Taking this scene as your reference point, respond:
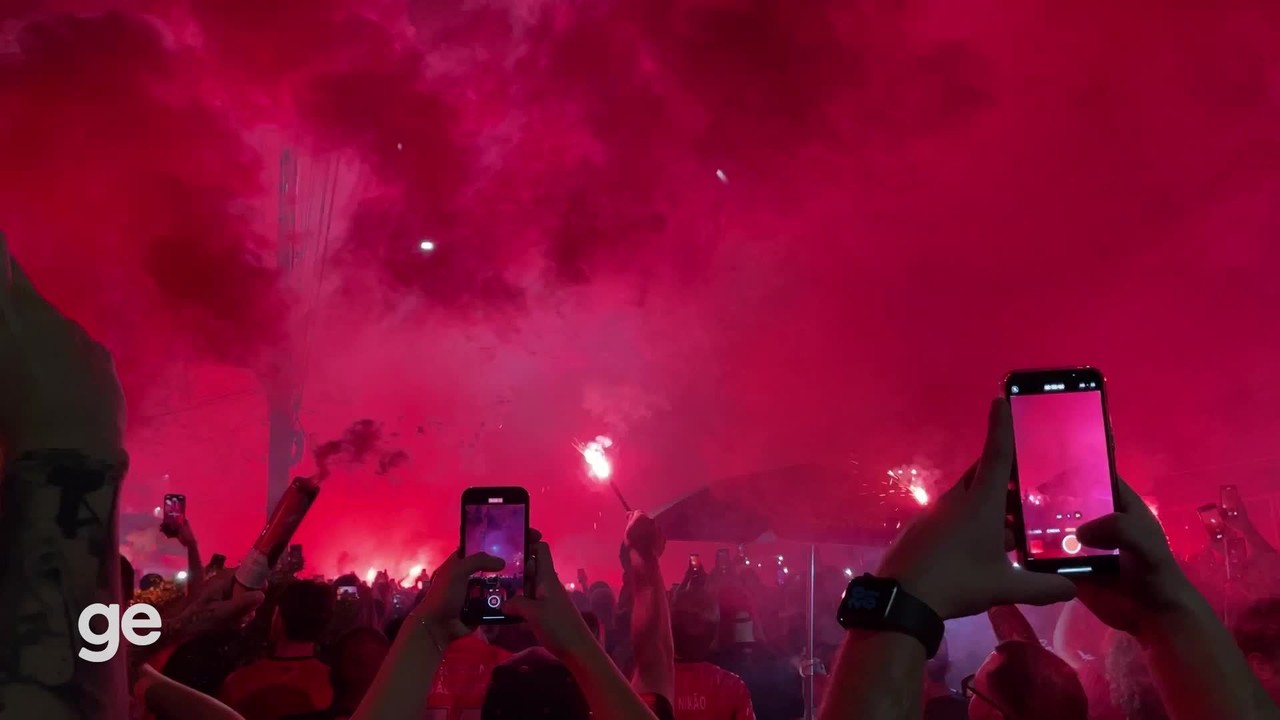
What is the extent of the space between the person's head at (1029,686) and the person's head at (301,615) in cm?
308

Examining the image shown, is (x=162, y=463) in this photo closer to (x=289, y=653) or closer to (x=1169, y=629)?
(x=289, y=653)

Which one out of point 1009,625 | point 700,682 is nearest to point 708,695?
point 700,682

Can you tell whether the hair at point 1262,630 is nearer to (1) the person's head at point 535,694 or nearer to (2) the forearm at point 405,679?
(1) the person's head at point 535,694

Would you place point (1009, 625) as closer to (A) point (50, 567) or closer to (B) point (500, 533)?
(B) point (500, 533)

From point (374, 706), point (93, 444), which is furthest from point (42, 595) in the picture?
point (374, 706)

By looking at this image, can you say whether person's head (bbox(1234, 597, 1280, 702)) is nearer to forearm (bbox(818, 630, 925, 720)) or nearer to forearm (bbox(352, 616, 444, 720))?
forearm (bbox(818, 630, 925, 720))

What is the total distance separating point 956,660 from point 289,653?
16.8ft

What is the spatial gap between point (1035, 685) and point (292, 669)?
3392mm

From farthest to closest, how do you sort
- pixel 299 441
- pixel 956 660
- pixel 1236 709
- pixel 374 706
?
pixel 299 441 → pixel 956 660 → pixel 374 706 → pixel 1236 709

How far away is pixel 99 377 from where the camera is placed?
1001 millimetres

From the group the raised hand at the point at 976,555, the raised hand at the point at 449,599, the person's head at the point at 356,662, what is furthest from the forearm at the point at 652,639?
the raised hand at the point at 976,555

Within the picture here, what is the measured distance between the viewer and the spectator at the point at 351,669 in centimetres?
408

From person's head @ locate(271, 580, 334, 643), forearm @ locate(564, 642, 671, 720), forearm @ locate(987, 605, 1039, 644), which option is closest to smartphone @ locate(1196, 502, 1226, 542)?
forearm @ locate(987, 605, 1039, 644)

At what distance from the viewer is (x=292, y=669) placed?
4145 mm
